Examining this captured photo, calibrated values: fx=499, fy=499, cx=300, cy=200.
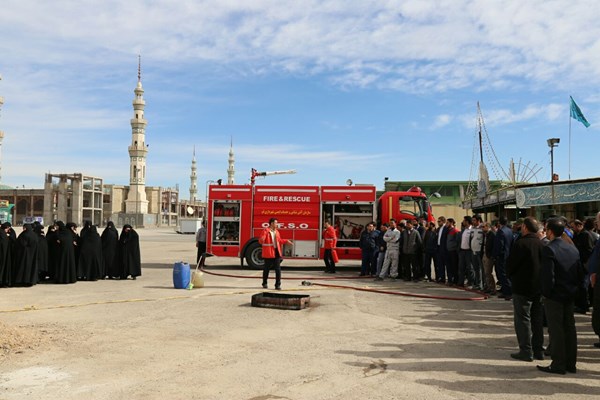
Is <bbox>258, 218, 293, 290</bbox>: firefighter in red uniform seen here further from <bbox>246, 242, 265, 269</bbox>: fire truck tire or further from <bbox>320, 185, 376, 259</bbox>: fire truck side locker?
<bbox>320, 185, 376, 259</bbox>: fire truck side locker

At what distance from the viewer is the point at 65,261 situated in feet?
44.9

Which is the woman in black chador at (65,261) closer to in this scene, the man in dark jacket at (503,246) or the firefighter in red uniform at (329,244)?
the firefighter in red uniform at (329,244)

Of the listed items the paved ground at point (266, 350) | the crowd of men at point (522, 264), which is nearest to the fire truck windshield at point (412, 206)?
the crowd of men at point (522, 264)

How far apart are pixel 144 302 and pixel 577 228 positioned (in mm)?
9042

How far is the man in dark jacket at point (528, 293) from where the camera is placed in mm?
6395

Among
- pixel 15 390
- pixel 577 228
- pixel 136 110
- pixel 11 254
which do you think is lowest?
pixel 15 390

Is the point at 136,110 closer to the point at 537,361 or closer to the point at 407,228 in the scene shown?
the point at 407,228

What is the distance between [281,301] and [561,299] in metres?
5.28

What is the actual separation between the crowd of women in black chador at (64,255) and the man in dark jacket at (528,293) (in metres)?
11.3

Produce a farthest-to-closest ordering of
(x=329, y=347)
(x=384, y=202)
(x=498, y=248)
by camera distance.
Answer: (x=384, y=202), (x=498, y=248), (x=329, y=347)

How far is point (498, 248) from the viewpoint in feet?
37.2

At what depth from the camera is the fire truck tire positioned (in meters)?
17.6

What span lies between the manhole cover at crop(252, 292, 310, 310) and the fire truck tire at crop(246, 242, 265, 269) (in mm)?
7599

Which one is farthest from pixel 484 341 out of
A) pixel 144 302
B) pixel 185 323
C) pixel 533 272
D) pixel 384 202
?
pixel 384 202
